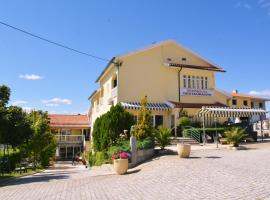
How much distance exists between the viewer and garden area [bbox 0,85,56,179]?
2284 cm

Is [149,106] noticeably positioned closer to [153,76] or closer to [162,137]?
[153,76]

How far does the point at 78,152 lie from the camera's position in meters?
57.2

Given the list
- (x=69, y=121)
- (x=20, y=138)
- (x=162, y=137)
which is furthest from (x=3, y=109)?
(x=69, y=121)

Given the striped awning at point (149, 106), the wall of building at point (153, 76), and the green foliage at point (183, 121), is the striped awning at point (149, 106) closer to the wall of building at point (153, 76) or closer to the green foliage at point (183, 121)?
the wall of building at point (153, 76)

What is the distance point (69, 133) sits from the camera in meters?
62.1

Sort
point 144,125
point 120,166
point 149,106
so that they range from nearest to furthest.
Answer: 1. point 120,166
2. point 144,125
3. point 149,106

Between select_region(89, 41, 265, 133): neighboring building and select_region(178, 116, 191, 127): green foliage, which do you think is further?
select_region(89, 41, 265, 133): neighboring building

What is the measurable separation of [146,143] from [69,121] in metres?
44.7

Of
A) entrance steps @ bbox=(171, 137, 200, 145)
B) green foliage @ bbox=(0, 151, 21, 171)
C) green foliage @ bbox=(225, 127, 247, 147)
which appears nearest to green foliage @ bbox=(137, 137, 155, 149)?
green foliage @ bbox=(225, 127, 247, 147)

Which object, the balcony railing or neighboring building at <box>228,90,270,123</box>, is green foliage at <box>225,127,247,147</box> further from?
neighboring building at <box>228,90,270,123</box>

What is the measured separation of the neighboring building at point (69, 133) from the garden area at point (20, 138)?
14989mm

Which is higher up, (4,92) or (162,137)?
(4,92)

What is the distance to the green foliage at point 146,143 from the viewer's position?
2166 centimetres

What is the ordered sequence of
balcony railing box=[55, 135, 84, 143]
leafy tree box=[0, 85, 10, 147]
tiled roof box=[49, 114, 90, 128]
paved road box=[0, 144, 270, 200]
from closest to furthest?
1. paved road box=[0, 144, 270, 200]
2. leafy tree box=[0, 85, 10, 147]
3. balcony railing box=[55, 135, 84, 143]
4. tiled roof box=[49, 114, 90, 128]
